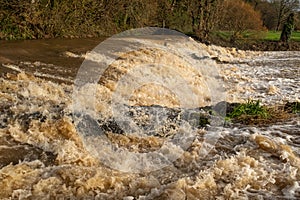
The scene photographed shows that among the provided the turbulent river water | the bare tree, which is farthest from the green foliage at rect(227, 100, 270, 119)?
the bare tree

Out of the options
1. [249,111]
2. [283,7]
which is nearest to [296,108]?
[249,111]

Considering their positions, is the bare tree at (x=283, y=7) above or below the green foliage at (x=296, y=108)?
above

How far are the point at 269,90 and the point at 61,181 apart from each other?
937cm

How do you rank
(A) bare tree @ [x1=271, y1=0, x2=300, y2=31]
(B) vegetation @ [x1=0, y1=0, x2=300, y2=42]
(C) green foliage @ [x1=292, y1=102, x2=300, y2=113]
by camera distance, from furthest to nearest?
1. (A) bare tree @ [x1=271, y1=0, x2=300, y2=31]
2. (B) vegetation @ [x1=0, y1=0, x2=300, y2=42]
3. (C) green foliage @ [x1=292, y1=102, x2=300, y2=113]

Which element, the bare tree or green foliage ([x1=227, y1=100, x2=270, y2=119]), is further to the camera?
the bare tree

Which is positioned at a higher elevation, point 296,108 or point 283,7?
point 283,7

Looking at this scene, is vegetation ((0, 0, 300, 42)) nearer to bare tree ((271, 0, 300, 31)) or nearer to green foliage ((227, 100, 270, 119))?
bare tree ((271, 0, 300, 31))

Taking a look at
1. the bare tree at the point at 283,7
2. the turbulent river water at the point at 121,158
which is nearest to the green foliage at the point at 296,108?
the turbulent river water at the point at 121,158

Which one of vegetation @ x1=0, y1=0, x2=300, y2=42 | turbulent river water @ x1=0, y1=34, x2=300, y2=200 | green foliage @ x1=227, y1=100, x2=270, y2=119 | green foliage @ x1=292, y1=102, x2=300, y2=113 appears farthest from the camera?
vegetation @ x1=0, y1=0, x2=300, y2=42

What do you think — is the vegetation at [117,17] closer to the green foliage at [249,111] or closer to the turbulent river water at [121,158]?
the turbulent river water at [121,158]

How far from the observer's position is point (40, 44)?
16.4 metres

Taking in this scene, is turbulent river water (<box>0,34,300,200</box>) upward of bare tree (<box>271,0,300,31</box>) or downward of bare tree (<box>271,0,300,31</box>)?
downward

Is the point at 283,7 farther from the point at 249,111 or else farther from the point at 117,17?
the point at 249,111

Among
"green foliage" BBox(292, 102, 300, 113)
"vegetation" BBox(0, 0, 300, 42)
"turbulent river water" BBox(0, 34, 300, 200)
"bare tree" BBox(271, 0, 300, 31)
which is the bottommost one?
"turbulent river water" BBox(0, 34, 300, 200)
